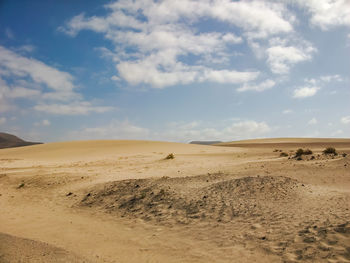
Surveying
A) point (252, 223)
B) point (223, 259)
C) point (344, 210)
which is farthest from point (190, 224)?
point (344, 210)

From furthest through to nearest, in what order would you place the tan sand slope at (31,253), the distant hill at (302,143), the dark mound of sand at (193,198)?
the distant hill at (302,143) < the dark mound of sand at (193,198) < the tan sand slope at (31,253)

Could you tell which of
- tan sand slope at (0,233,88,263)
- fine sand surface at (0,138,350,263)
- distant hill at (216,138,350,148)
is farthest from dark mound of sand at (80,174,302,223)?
distant hill at (216,138,350,148)

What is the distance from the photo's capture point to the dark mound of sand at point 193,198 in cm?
845

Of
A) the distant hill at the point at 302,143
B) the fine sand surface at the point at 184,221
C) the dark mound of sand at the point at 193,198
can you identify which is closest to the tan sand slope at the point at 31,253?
the fine sand surface at the point at 184,221

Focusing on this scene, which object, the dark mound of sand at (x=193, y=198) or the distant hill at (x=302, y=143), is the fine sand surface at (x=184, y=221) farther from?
the distant hill at (x=302, y=143)

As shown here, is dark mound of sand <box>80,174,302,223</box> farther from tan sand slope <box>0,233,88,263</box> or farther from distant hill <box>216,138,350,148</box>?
distant hill <box>216,138,350,148</box>

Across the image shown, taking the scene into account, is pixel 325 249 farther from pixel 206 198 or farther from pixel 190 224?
pixel 206 198

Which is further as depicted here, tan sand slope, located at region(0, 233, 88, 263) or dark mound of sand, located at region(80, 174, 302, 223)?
dark mound of sand, located at region(80, 174, 302, 223)

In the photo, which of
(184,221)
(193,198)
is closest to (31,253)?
(184,221)

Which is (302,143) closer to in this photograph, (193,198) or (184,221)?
(193,198)

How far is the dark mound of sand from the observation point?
8.45m

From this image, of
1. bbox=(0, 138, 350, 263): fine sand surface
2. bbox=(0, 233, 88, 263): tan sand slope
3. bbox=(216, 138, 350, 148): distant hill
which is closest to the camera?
bbox=(0, 233, 88, 263): tan sand slope

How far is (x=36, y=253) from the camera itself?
5.48 meters

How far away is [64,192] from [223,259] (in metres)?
9.84
